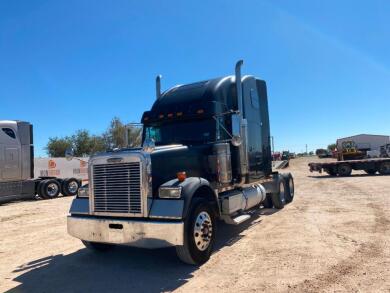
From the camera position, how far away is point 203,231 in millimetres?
6117

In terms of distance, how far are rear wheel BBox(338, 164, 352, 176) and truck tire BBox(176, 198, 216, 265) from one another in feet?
76.8

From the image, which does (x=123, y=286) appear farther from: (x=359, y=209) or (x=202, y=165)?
(x=359, y=209)

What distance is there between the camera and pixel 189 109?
8031 mm

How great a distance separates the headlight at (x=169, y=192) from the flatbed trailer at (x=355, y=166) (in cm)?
2403

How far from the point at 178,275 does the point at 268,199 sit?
6691 millimetres

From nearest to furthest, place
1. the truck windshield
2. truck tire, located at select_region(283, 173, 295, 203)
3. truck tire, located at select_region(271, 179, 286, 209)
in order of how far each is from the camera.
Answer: the truck windshield
truck tire, located at select_region(271, 179, 286, 209)
truck tire, located at select_region(283, 173, 295, 203)

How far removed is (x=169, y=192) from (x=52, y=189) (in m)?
14.9

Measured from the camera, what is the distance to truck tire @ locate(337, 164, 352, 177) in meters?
27.2


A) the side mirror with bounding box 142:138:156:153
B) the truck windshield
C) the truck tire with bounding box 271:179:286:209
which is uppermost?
the truck windshield

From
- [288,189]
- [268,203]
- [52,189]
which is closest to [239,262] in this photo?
[268,203]

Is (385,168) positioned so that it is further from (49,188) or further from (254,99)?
(49,188)

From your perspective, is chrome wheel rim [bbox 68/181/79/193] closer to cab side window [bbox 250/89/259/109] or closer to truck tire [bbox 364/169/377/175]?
cab side window [bbox 250/89/259/109]

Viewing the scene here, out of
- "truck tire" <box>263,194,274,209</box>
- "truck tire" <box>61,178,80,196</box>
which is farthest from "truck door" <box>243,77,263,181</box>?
"truck tire" <box>61,178,80,196</box>

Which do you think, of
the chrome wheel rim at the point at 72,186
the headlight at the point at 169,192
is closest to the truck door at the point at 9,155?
the chrome wheel rim at the point at 72,186
